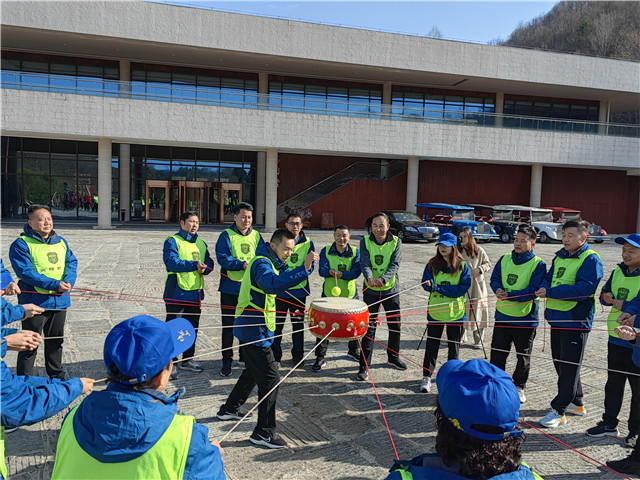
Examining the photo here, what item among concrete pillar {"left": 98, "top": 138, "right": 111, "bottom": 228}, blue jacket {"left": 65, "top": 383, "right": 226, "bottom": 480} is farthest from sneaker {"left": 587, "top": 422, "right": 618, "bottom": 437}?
concrete pillar {"left": 98, "top": 138, "right": 111, "bottom": 228}

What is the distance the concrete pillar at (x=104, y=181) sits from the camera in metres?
23.4

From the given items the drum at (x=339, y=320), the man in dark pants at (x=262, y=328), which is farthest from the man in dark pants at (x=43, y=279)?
the drum at (x=339, y=320)

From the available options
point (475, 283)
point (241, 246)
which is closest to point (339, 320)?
point (241, 246)

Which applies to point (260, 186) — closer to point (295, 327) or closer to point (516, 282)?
point (295, 327)

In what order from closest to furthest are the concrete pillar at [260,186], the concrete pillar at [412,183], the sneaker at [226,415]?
1. the sneaker at [226,415]
2. the concrete pillar at [412,183]
3. the concrete pillar at [260,186]

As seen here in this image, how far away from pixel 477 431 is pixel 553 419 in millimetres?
3794

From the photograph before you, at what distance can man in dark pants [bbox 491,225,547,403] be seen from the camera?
5230mm

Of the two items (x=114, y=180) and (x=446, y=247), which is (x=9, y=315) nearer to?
(x=446, y=247)

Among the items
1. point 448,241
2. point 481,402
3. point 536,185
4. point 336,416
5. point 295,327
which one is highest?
point 536,185

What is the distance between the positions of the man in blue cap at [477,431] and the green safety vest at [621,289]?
135 inches

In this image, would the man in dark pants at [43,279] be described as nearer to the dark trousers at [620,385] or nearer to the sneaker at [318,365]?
the sneaker at [318,365]

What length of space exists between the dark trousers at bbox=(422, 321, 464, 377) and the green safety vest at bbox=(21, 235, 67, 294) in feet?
14.1

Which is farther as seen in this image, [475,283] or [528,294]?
[475,283]

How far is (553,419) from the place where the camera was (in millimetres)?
4840
